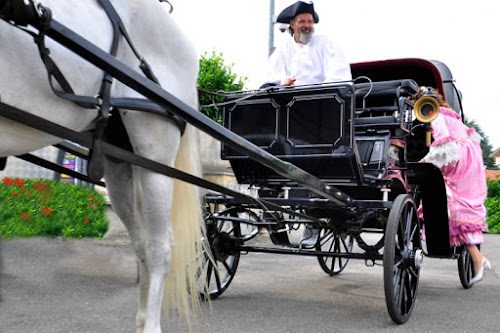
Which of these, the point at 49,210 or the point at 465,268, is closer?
the point at 465,268

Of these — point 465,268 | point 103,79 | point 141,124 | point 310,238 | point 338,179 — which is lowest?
point 465,268

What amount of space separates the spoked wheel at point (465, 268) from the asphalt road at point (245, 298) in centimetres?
10

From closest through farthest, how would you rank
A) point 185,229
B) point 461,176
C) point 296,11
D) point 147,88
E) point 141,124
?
point 147,88, point 141,124, point 185,229, point 296,11, point 461,176

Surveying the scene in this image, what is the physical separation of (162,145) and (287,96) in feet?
4.86

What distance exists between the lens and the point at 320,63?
173 inches

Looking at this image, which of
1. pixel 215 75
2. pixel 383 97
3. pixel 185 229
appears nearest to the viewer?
pixel 185 229

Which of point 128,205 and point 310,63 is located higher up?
point 310,63

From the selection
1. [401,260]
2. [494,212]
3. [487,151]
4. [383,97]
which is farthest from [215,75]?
[487,151]

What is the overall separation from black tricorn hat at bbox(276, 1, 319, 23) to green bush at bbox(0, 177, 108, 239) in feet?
12.2

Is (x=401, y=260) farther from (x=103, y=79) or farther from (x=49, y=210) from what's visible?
(x=49, y=210)

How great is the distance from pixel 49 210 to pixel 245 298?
10.8 ft

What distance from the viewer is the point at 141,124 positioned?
8.10ft

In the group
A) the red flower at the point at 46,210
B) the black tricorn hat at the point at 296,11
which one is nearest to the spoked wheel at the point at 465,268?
the black tricorn hat at the point at 296,11

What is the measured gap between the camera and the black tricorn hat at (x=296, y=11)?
14.1 feet
